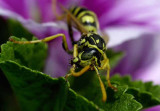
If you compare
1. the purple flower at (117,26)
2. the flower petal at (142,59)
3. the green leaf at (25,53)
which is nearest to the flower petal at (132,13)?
the purple flower at (117,26)

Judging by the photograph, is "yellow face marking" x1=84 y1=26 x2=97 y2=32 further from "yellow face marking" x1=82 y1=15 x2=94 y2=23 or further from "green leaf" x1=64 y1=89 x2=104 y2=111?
"green leaf" x1=64 y1=89 x2=104 y2=111

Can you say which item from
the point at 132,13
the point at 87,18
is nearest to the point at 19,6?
the point at 87,18

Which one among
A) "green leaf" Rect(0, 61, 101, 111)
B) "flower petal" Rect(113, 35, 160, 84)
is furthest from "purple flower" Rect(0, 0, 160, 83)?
"green leaf" Rect(0, 61, 101, 111)

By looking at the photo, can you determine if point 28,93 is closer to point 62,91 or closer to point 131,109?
point 62,91

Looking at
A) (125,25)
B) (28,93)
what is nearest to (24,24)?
(28,93)

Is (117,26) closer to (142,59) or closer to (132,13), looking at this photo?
Answer: (132,13)
